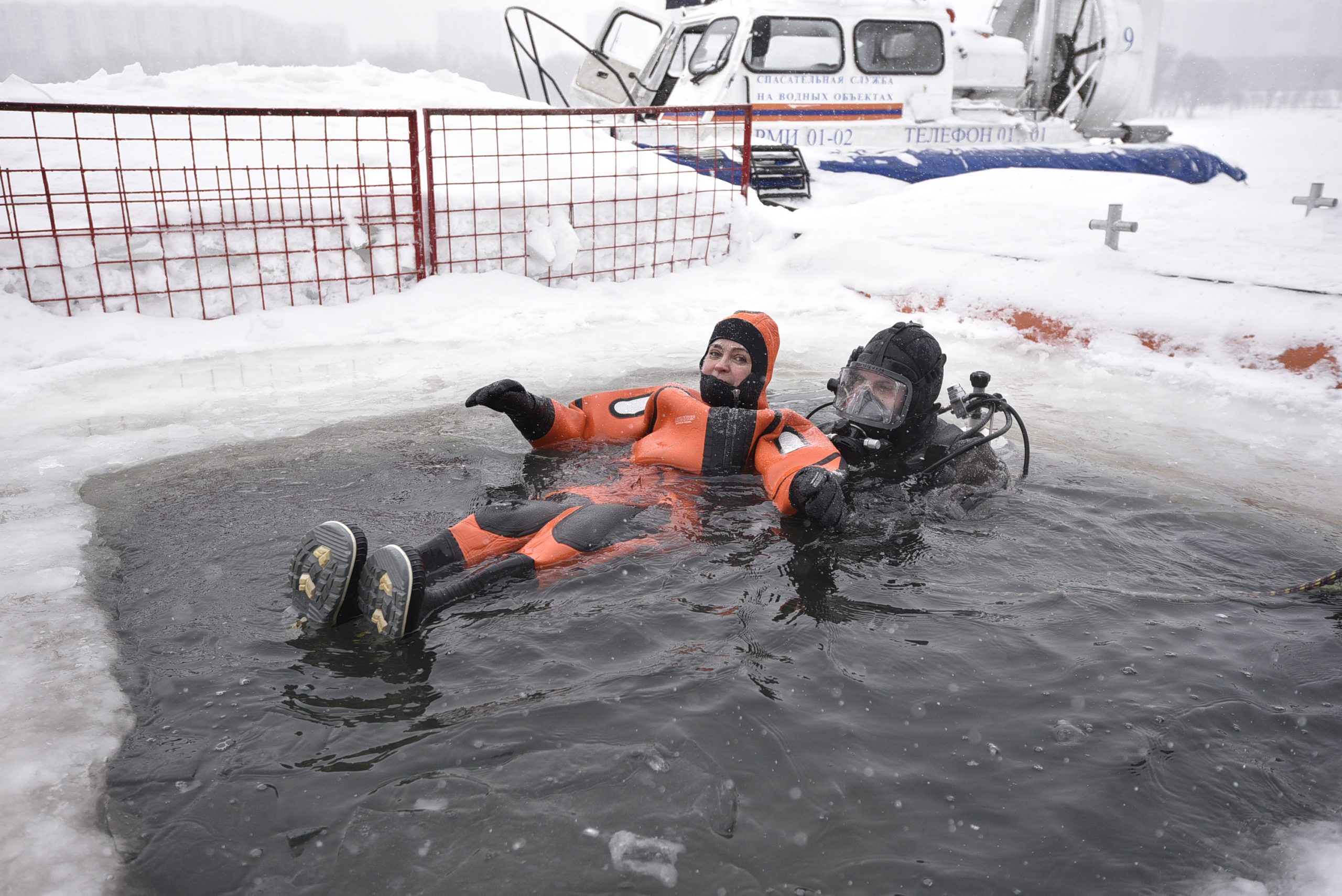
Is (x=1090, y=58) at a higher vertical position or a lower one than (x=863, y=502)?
higher

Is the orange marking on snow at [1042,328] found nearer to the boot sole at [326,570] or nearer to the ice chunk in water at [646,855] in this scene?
the boot sole at [326,570]

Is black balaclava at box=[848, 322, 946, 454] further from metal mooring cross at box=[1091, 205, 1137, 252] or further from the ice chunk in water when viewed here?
metal mooring cross at box=[1091, 205, 1137, 252]

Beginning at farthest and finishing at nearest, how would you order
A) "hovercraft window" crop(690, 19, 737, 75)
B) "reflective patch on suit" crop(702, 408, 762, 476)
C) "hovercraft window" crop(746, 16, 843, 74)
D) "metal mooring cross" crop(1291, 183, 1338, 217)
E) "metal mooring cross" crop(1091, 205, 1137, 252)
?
1. "hovercraft window" crop(690, 19, 737, 75)
2. "hovercraft window" crop(746, 16, 843, 74)
3. "metal mooring cross" crop(1091, 205, 1137, 252)
4. "metal mooring cross" crop(1291, 183, 1338, 217)
5. "reflective patch on suit" crop(702, 408, 762, 476)

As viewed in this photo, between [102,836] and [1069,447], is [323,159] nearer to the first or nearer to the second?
[1069,447]

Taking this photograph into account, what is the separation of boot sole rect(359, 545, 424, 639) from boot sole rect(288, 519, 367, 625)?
0.19ft

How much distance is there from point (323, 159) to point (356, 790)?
24.8 feet

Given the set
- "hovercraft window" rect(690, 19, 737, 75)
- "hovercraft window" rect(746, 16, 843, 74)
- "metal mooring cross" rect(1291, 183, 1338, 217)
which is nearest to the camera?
"metal mooring cross" rect(1291, 183, 1338, 217)

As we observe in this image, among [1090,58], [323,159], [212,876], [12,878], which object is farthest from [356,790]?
[1090,58]

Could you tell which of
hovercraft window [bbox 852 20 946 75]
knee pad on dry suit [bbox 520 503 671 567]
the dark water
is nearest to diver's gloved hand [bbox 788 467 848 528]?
the dark water

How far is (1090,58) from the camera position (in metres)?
14.0

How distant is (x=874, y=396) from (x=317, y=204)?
544 centimetres

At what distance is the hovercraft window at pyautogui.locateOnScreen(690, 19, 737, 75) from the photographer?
11312mm

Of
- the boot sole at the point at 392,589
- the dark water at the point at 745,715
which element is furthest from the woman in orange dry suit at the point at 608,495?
the dark water at the point at 745,715

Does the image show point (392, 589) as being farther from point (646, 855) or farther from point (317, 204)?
point (317, 204)
